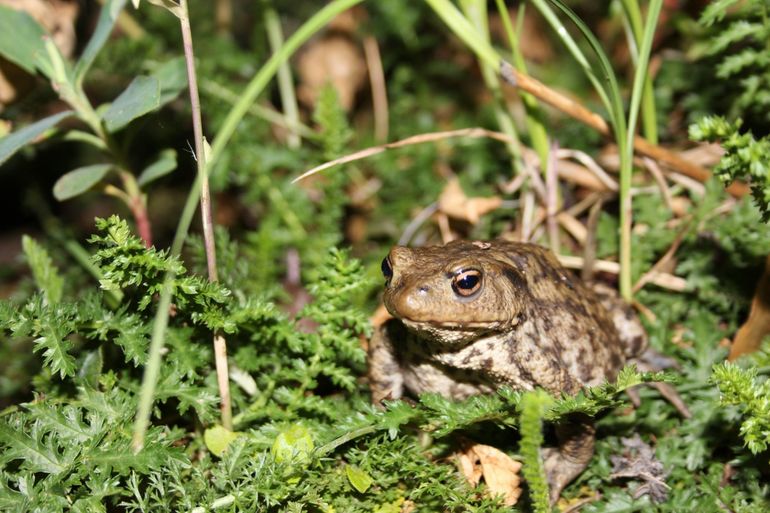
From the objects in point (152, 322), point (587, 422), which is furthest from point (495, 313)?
point (152, 322)

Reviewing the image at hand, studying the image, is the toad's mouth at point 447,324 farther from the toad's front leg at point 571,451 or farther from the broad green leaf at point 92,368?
the broad green leaf at point 92,368

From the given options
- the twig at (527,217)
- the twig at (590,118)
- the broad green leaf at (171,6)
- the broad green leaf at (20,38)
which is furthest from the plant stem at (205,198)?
the twig at (527,217)

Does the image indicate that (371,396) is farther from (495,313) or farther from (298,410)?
(495,313)

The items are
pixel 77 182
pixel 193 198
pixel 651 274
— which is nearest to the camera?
pixel 193 198

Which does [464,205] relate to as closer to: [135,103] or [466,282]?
[466,282]

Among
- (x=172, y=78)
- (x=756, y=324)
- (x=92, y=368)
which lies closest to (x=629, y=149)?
(x=756, y=324)
